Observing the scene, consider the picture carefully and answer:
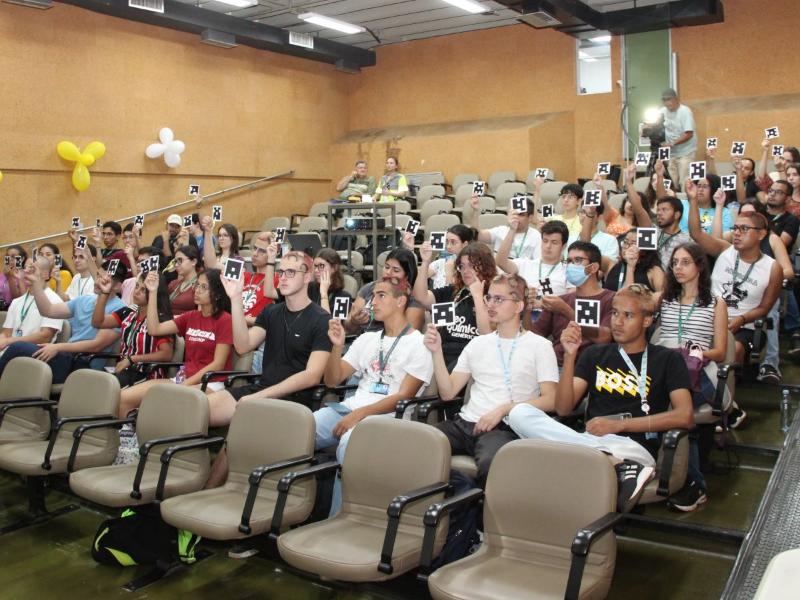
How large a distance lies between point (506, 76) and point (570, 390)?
887 centimetres

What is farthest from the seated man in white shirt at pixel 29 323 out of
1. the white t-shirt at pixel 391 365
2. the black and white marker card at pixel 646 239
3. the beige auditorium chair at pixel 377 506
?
the black and white marker card at pixel 646 239

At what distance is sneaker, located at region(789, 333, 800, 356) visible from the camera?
15.1 ft

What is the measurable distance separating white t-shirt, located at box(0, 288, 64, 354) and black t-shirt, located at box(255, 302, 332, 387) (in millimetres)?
2175

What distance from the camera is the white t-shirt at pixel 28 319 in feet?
18.1

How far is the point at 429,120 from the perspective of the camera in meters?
11.9

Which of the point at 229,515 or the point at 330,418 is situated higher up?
the point at 330,418

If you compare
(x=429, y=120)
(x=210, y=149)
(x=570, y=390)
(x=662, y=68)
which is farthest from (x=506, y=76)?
(x=570, y=390)

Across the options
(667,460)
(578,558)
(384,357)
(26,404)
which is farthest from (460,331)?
(26,404)

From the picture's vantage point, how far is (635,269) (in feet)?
14.5

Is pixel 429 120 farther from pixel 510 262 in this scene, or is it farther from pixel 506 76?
pixel 510 262

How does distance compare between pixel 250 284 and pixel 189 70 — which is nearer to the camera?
pixel 250 284

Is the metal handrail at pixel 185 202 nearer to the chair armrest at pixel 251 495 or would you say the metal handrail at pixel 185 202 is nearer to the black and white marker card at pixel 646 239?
the black and white marker card at pixel 646 239

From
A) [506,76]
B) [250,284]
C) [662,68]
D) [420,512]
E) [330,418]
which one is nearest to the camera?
[420,512]

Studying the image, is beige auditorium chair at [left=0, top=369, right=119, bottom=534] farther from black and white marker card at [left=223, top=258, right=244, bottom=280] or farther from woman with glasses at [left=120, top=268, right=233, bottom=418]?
black and white marker card at [left=223, top=258, right=244, bottom=280]
